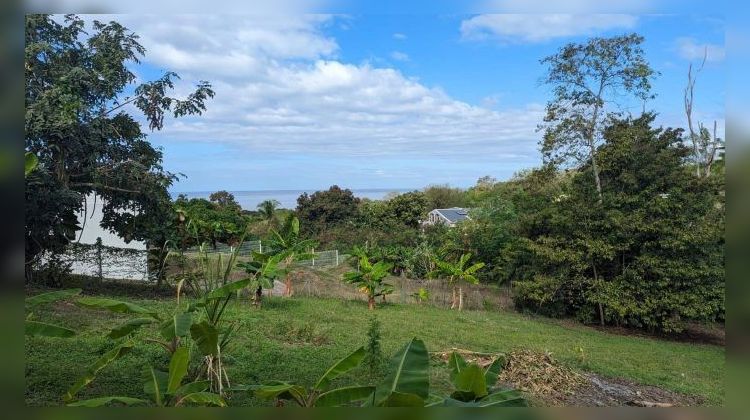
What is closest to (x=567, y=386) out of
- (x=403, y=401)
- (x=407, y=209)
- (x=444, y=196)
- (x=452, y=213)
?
(x=403, y=401)

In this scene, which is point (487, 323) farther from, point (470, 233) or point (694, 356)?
point (470, 233)

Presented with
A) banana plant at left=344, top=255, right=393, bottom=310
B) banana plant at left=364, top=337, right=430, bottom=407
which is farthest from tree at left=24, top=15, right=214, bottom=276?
banana plant at left=364, top=337, right=430, bottom=407

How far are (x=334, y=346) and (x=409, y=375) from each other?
190 inches

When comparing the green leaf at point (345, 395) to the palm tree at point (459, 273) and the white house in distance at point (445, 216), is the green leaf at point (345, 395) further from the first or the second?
the white house in distance at point (445, 216)

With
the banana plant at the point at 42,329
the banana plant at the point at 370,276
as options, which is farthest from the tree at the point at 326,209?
the banana plant at the point at 42,329

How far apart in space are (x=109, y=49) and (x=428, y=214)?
11.5 meters

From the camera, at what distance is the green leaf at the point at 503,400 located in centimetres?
132

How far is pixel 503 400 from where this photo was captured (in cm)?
141

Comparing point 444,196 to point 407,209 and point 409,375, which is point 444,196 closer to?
point 407,209

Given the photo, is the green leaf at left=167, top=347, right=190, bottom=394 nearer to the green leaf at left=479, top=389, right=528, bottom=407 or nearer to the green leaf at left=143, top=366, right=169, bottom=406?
the green leaf at left=143, top=366, right=169, bottom=406

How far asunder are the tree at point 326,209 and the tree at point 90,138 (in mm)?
6317

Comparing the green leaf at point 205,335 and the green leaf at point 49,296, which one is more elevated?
the green leaf at point 49,296

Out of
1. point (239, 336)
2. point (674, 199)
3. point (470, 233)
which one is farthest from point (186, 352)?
point (470, 233)
